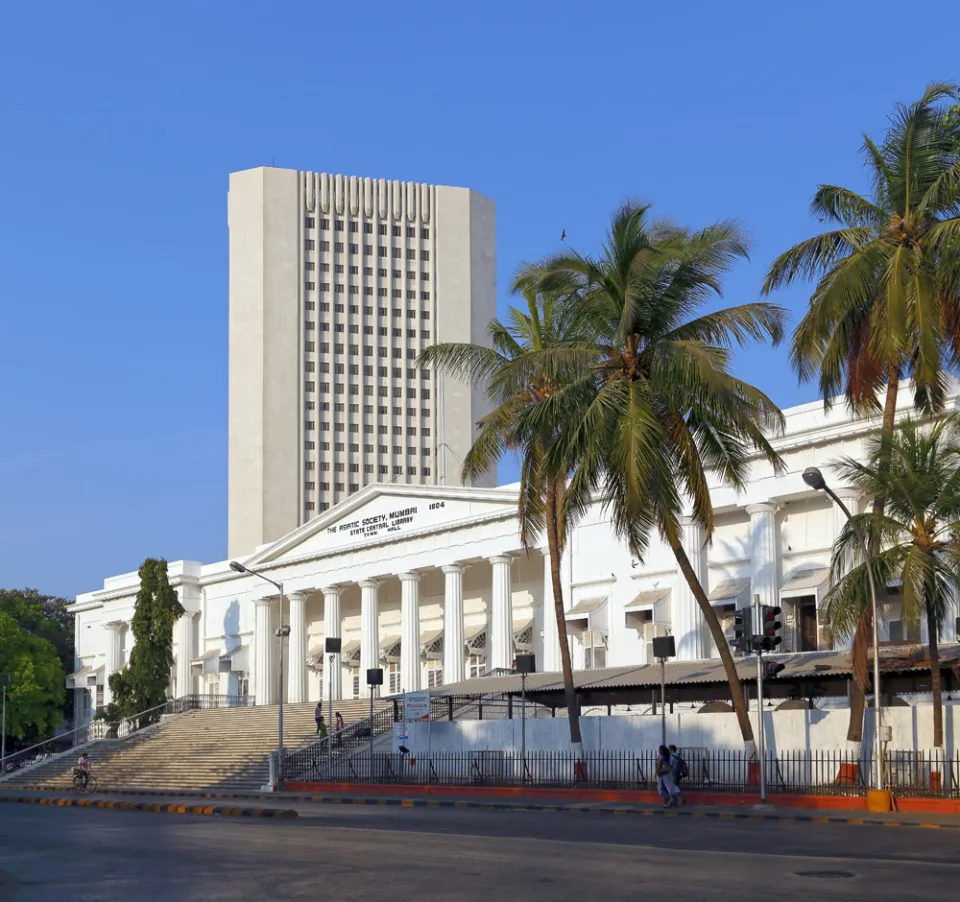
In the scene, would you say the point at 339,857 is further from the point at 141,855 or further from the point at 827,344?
the point at 827,344

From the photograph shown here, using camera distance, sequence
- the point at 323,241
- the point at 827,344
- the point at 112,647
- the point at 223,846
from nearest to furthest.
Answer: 1. the point at 223,846
2. the point at 827,344
3. the point at 112,647
4. the point at 323,241

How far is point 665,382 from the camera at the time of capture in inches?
1352

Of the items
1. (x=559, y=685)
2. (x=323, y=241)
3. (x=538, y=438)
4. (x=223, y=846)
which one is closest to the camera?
(x=223, y=846)

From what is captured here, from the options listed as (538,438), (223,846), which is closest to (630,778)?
(538,438)

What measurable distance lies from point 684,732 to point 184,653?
Result: 5122 cm

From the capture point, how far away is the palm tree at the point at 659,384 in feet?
111

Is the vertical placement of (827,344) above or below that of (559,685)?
above

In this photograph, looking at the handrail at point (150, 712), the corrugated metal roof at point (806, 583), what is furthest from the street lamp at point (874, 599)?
the handrail at point (150, 712)

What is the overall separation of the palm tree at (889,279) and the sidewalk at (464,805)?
5.12m

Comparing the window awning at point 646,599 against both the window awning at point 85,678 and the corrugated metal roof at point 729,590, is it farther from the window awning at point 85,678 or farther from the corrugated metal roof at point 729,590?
the window awning at point 85,678

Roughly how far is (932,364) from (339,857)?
1807 cm

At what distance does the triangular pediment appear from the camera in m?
62.8

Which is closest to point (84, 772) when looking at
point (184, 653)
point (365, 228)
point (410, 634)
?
point (410, 634)

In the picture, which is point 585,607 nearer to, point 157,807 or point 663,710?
point 663,710
